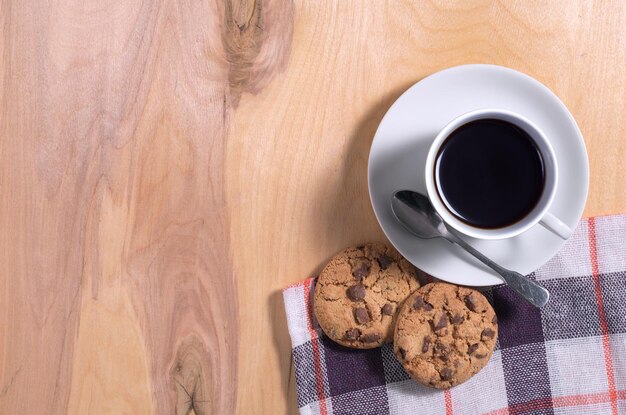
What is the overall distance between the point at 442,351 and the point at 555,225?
26 cm

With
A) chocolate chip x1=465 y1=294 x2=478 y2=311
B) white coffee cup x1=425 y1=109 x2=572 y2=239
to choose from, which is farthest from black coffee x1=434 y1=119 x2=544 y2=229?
chocolate chip x1=465 y1=294 x2=478 y2=311

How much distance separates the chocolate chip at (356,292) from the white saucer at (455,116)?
92mm

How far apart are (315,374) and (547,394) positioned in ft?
1.22

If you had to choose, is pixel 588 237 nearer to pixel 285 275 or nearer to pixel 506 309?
pixel 506 309

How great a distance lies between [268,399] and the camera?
1.15 metres

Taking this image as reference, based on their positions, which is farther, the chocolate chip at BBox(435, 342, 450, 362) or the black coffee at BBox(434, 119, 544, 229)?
the chocolate chip at BBox(435, 342, 450, 362)

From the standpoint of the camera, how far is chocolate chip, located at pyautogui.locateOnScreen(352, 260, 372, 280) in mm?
1088

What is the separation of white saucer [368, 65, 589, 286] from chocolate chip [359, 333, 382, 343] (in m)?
0.14

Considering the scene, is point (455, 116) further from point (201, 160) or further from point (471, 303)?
point (201, 160)

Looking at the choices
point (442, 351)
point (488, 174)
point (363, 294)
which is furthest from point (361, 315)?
point (488, 174)

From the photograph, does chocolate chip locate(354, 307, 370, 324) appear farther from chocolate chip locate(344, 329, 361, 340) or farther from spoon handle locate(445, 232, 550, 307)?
spoon handle locate(445, 232, 550, 307)

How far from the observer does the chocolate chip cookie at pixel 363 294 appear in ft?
3.56

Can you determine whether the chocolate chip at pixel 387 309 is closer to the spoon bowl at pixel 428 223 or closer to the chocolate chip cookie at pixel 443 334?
the chocolate chip cookie at pixel 443 334

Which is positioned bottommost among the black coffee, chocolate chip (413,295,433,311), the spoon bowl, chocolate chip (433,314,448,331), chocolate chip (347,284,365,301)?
chocolate chip (433,314,448,331)
